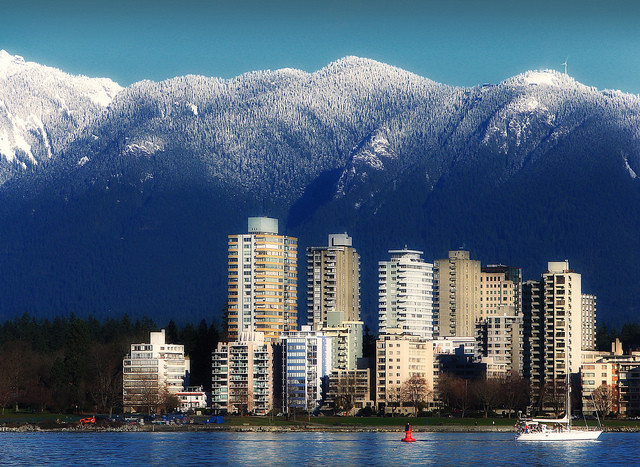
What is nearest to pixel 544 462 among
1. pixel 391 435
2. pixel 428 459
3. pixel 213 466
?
pixel 428 459

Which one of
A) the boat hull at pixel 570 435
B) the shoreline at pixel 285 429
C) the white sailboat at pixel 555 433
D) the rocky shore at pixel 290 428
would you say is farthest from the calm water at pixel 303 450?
the rocky shore at pixel 290 428

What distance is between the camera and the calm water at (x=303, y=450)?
131500 mm

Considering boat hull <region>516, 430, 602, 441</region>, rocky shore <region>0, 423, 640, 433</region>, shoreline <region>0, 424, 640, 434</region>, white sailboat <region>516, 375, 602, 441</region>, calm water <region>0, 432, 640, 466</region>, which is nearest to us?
calm water <region>0, 432, 640, 466</region>

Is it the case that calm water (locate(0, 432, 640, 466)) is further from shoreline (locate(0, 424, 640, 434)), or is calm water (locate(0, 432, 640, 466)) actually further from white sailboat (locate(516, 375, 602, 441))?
shoreline (locate(0, 424, 640, 434))

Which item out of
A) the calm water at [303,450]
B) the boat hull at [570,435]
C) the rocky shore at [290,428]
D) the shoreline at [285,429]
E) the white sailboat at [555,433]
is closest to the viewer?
the calm water at [303,450]

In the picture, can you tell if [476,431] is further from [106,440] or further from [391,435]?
[106,440]

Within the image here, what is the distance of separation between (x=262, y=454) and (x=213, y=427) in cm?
5648

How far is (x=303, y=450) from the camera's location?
5753 inches

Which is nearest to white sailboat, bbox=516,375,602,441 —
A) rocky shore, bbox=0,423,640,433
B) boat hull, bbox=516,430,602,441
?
boat hull, bbox=516,430,602,441

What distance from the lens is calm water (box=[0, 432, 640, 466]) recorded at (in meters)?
132

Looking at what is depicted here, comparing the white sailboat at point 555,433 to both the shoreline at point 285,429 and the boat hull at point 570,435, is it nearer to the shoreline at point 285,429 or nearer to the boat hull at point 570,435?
the boat hull at point 570,435

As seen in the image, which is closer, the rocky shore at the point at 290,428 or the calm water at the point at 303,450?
the calm water at the point at 303,450

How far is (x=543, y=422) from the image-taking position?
19275 cm

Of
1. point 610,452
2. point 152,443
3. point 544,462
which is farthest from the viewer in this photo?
point 152,443
